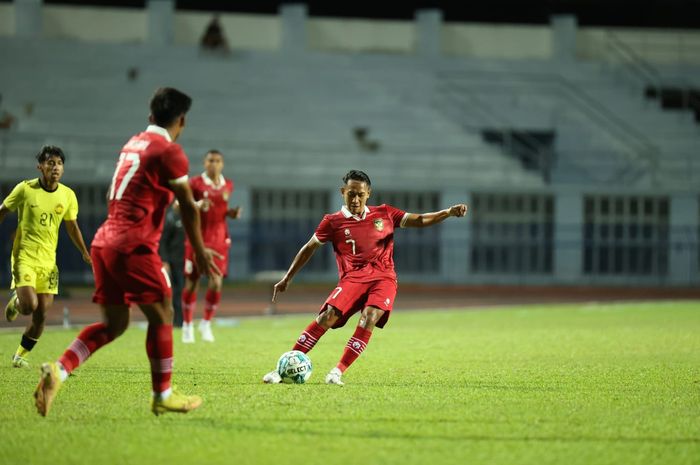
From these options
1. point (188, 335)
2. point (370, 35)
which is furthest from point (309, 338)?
point (370, 35)

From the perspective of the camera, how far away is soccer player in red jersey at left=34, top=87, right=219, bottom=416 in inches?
307

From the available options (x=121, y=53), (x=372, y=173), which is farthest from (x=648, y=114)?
(x=121, y=53)

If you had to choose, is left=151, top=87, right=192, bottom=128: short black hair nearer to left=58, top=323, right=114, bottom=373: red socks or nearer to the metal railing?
left=58, top=323, right=114, bottom=373: red socks

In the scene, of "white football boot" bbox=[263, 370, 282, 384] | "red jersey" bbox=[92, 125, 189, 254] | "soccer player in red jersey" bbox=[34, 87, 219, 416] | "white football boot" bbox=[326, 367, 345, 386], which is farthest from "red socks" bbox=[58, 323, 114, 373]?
"white football boot" bbox=[326, 367, 345, 386]

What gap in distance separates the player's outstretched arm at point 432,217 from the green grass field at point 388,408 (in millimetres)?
1460

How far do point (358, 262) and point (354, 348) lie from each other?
0.90 m

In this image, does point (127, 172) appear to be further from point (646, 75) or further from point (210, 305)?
point (646, 75)

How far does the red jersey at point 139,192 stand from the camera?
7.84 metres

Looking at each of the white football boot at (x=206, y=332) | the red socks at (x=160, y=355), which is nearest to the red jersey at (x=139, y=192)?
the red socks at (x=160, y=355)

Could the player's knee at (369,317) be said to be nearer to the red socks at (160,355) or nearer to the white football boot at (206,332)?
the red socks at (160,355)

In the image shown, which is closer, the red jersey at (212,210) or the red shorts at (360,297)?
the red shorts at (360,297)

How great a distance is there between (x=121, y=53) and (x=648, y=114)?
1795 cm

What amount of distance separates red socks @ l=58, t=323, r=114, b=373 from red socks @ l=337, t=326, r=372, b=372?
279 centimetres

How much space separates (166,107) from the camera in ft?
26.3
